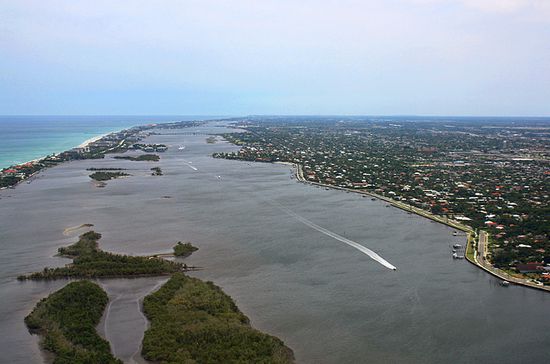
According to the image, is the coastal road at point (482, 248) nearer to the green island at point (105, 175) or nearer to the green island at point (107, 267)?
the green island at point (107, 267)

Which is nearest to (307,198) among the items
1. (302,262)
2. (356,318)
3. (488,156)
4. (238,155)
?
(302,262)

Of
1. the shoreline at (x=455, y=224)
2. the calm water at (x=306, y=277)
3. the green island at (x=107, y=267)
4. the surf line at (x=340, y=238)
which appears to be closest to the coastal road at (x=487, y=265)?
the shoreline at (x=455, y=224)

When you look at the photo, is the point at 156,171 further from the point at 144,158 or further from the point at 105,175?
the point at 144,158

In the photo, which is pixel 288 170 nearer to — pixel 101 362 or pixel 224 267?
pixel 224 267

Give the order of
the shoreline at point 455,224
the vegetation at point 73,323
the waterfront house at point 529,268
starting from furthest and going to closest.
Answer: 1. the waterfront house at point 529,268
2. the shoreline at point 455,224
3. the vegetation at point 73,323

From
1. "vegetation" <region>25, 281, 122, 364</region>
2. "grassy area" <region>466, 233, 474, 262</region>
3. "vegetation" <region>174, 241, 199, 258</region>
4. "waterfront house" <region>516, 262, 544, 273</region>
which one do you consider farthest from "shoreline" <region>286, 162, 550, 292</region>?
"vegetation" <region>25, 281, 122, 364</region>

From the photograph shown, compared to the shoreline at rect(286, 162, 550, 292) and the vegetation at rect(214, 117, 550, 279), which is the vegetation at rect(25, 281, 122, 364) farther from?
the vegetation at rect(214, 117, 550, 279)
